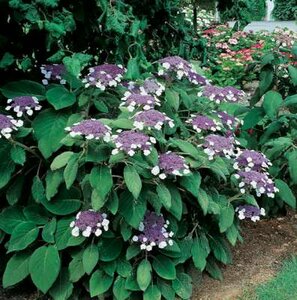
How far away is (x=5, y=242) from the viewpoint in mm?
3299

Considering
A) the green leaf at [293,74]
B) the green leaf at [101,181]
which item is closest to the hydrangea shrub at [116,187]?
the green leaf at [101,181]

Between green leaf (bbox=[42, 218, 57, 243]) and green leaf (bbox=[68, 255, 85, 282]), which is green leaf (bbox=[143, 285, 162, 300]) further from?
green leaf (bbox=[42, 218, 57, 243])

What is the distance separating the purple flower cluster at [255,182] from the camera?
10.1 ft

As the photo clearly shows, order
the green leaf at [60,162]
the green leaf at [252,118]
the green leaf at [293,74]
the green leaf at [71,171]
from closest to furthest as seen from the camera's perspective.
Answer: the green leaf at [71,171], the green leaf at [60,162], the green leaf at [293,74], the green leaf at [252,118]

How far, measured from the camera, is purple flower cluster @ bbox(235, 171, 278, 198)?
3.07 metres

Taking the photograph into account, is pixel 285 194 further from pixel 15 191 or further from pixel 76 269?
pixel 15 191

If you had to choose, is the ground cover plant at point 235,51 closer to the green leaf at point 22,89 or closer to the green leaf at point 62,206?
the green leaf at point 22,89

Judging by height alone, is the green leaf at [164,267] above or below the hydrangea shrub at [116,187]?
below

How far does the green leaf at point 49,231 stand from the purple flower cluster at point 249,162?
103 centimetres

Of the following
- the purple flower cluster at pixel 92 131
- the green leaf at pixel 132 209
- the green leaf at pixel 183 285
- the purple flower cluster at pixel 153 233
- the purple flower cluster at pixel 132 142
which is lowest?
the green leaf at pixel 183 285

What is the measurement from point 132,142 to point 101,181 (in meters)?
0.23

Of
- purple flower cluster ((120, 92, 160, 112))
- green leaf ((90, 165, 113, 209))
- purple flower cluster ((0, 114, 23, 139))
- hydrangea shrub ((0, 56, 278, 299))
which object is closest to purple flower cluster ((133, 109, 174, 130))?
hydrangea shrub ((0, 56, 278, 299))

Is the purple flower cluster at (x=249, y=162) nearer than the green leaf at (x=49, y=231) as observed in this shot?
No

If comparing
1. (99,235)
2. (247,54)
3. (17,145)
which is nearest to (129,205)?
(99,235)
